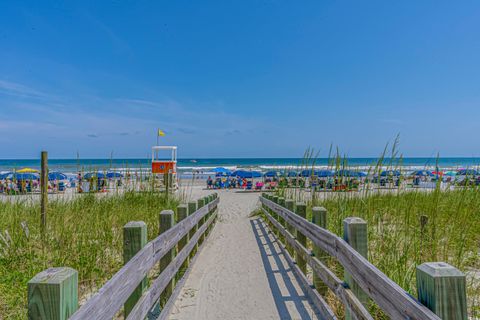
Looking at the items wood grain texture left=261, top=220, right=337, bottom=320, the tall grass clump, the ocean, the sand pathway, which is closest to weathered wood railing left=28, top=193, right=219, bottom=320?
the sand pathway

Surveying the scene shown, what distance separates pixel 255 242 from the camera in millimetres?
6508

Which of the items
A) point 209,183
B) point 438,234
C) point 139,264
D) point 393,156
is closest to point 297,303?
point 438,234

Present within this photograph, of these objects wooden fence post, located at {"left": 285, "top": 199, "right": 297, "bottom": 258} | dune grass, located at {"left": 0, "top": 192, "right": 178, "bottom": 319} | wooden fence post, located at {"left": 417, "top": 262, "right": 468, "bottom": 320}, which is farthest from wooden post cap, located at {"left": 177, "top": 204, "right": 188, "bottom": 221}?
wooden fence post, located at {"left": 417, "top": 262, "right": 468, "bottom": 320}

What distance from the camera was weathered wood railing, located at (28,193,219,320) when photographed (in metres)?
1.09

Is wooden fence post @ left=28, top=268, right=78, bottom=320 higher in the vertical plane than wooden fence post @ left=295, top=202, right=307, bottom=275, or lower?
higher

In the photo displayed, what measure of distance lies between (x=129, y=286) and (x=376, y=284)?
1.38 metres

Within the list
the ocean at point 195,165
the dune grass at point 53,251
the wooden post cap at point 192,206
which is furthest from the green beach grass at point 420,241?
the dune grass at point 53,251

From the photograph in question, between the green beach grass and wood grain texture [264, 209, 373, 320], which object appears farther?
the green beach grass

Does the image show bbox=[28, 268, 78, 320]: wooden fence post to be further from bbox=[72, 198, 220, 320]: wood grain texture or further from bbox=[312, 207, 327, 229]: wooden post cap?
bbox=[312, 207, 327, 229]: wooden post cap

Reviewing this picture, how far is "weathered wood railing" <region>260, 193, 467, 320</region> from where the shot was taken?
1.19 meters

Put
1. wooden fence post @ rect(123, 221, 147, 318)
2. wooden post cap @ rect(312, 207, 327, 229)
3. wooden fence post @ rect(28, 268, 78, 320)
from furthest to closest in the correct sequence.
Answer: wooden post cap @ rect(312, 207, 327, 229), wooden fence post @ rect(123, 221, 147, 318), wooden fence post @ rect(28, 268, 78, 320)

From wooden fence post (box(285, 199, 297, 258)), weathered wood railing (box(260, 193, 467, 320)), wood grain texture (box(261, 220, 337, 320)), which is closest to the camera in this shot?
weathered wood railing (box(260, 193, 467, 320))

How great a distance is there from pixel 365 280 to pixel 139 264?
1.42 m

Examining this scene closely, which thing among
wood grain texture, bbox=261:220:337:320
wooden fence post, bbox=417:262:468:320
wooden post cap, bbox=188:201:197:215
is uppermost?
wooden fence post, bbox=417:262:468:320
